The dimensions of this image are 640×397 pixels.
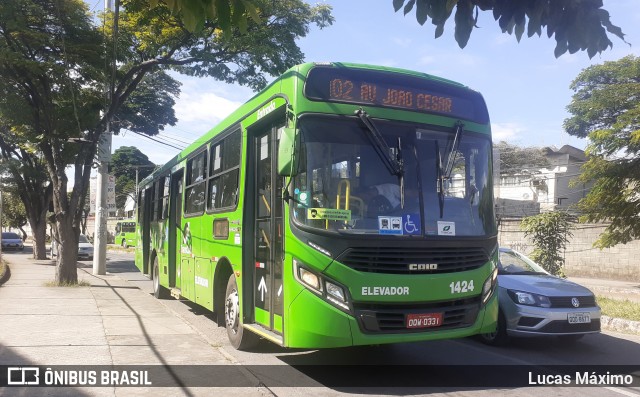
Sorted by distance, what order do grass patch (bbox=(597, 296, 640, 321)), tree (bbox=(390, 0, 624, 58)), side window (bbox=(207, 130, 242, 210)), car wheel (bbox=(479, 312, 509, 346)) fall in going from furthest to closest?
grass patch (bbox=(597, 296, 640, 321))
car wheel (bbox=(479, 312, 509, 346))
side window (bbox=(207, 130, 242, 210))
tree (bbox=(390, 0, 624, 58))

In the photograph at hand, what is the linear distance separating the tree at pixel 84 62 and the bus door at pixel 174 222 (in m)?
4.06

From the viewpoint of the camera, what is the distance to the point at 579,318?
7.67m

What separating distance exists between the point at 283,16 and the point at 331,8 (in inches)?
79.4

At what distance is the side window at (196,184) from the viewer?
30.6 feet

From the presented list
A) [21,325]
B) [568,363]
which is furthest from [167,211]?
[568,363]

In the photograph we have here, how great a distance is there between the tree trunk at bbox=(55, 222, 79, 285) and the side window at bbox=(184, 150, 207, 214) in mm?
6430

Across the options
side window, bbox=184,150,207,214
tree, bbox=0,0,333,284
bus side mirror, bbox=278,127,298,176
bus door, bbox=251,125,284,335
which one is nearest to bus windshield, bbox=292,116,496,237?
bus side mirror, bbox=278,127,298,176

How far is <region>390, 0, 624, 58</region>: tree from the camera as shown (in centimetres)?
389

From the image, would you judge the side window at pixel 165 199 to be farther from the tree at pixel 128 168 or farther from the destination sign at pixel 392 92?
the tree at pixel 128 168

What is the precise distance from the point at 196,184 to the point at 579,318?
6464 mm

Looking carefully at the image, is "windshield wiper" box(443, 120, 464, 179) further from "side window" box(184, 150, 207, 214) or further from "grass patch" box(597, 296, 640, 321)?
"grass patch" box(597, 296, 640, 321)

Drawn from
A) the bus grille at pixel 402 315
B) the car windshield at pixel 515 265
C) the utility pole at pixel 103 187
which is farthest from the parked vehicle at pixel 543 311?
the utility pole at pixel 103 187

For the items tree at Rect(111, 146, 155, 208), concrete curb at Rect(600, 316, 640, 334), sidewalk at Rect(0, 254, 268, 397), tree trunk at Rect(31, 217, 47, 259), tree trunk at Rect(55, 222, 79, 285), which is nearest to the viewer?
sidewalk at Rect(0, 254, 268, 397)

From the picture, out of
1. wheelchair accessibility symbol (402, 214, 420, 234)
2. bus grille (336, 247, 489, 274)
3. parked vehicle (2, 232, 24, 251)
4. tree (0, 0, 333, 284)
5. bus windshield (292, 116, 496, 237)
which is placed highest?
tree (0, 0, 333, 284)
